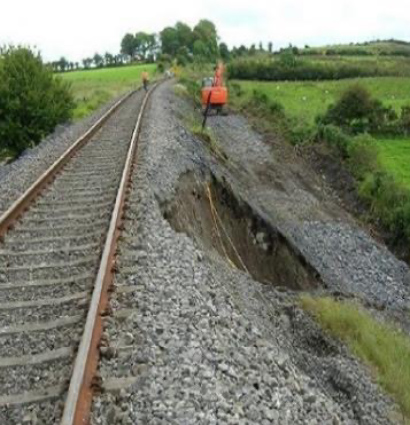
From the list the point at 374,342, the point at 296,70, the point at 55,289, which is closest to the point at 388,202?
the point at 374,342

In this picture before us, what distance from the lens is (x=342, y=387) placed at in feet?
23.8

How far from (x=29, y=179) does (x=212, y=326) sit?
7.57 metres

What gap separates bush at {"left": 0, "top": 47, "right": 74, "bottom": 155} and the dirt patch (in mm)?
13557

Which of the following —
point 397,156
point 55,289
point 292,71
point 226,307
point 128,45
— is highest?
point 128,45

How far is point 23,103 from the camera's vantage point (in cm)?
2684

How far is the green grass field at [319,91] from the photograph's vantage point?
59031mm

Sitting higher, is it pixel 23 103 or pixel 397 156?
pixel 23 103

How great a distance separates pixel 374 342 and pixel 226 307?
9.95 ft

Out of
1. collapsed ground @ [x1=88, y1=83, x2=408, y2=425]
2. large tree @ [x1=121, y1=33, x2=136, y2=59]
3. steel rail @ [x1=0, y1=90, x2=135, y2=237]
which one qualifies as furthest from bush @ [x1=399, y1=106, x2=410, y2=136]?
large tree @ [x1=121, y1=33, x2=136, y2=59]

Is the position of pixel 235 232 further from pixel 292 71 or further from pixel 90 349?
pixel 292 71

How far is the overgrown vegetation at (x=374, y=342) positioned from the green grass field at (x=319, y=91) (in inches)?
1769

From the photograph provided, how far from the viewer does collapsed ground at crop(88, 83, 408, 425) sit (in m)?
5.12

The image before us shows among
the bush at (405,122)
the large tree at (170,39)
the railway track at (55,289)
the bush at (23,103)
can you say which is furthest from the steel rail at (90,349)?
the large tree at (170,39)

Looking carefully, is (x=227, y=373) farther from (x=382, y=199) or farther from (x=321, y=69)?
(x=321, y=69)
